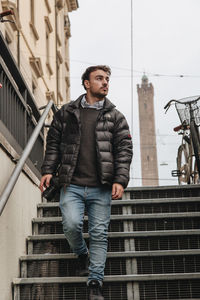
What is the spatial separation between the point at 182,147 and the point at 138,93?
61581 mm

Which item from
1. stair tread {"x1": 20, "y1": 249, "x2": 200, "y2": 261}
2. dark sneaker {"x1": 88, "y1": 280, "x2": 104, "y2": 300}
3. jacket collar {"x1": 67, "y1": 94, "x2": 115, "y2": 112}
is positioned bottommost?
dark sneaker {"x1": 88, "y1": 280, "x2": 104, "y2": 300}

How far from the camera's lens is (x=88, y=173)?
3.95m

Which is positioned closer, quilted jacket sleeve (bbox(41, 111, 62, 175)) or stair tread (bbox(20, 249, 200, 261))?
quilted jacket sleeve (bbox(41, 111, 62, 175))

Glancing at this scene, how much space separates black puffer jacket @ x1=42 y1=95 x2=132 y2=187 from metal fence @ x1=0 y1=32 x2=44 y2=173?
53cm

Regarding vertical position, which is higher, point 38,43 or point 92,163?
point 38,43

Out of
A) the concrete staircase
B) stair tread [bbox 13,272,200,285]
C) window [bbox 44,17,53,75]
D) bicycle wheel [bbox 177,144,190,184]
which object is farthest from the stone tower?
stair tread [bbox 13,272,200,285]

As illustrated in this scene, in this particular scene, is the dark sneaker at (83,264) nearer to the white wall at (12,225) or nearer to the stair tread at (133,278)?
the stair tread at (133,278)

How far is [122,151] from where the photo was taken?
3.96m

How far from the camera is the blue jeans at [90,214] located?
12.7ft

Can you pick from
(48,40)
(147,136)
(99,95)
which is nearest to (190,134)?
(99,95)

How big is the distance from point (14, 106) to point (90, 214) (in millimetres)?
1697

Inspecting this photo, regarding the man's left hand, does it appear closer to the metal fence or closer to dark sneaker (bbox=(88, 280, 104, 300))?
dark sneaker (bbox=(88, 280, 104, 300))

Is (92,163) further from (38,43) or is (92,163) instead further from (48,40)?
(48,40)

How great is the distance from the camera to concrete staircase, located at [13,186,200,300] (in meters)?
4.18
